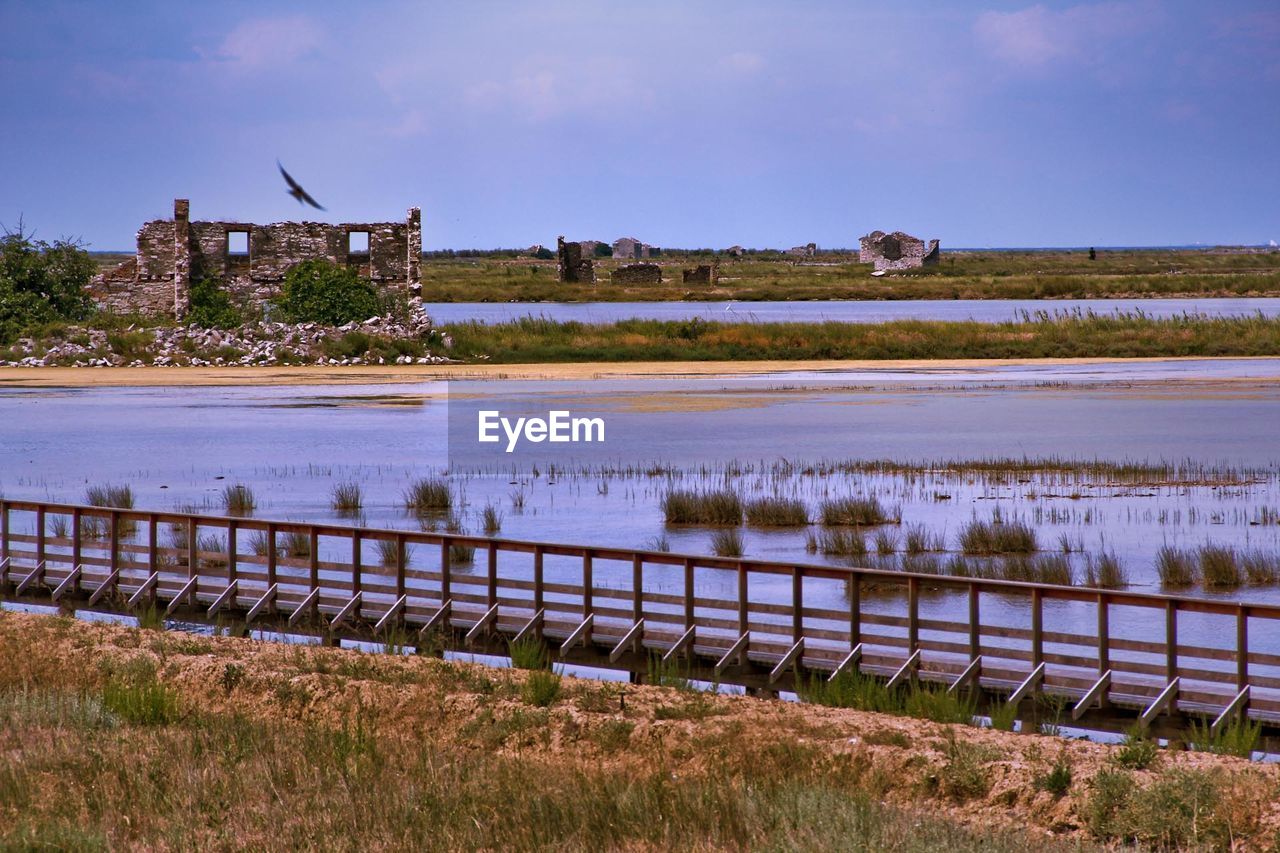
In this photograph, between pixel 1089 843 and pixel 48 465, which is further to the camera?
pixel 48 465

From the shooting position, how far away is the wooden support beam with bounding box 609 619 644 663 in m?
14.9

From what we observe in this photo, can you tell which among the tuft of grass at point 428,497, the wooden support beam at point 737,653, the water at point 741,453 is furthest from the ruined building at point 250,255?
the wooden support beam at point 737,653

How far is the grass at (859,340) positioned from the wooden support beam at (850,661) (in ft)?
141

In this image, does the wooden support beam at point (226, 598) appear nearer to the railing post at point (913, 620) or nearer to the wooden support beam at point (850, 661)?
the wooden support beam at point (850, 661)

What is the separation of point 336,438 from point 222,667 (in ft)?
68.1

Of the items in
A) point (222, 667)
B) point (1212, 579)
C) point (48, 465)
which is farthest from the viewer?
point (48, 465)

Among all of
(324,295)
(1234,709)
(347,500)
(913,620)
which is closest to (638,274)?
(324,295)

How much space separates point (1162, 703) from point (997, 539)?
29.5 ft

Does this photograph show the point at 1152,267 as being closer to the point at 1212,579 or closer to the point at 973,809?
the point at 1212,579

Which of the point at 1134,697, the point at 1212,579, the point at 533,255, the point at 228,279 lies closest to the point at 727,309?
the point at 228,279

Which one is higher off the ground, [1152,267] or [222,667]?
[1152,267]

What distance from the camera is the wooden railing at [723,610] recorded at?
12.9m

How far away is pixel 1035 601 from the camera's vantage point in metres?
13.2

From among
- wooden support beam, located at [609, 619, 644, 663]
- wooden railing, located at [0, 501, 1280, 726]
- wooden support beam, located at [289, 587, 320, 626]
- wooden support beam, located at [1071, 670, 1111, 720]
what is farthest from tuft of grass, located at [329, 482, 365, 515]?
wooden support beam, located at [1071, 670, 1111, 720]
